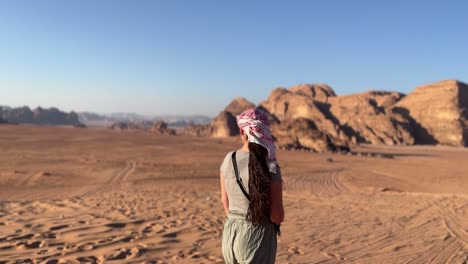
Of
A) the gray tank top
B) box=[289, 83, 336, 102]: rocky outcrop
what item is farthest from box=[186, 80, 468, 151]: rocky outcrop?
the gray tank top

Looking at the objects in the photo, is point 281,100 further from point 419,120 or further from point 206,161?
point 206,161

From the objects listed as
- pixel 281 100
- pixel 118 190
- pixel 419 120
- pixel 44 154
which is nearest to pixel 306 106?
pixel 281 100

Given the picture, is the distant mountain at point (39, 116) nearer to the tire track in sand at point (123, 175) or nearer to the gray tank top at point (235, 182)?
the tire track in sand at point (123, 175)

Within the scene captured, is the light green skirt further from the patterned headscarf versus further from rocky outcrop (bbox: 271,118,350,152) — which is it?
rocky outcrop (bbox: 271,118,350,152)

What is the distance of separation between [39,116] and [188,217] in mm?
103021

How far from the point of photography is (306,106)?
66312mm

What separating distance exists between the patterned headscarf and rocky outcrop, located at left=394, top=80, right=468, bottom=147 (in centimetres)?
5974

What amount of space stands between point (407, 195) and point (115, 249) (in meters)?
11.5

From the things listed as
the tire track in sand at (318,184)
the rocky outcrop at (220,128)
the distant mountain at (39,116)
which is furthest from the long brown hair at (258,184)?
the distant mountain at (39,116)

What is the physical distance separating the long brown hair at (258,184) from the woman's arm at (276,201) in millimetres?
30

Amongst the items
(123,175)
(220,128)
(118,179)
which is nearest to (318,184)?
(118,179)

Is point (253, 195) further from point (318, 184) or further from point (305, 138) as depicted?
point (305, 138)

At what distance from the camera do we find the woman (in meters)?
2.59

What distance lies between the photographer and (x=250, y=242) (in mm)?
2752
